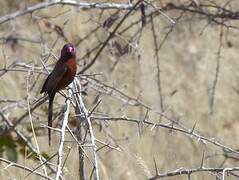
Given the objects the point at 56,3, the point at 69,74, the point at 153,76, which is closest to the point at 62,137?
the point at 69,74

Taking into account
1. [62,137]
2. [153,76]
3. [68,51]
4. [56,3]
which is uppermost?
[56,3]

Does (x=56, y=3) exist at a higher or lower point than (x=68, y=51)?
higher

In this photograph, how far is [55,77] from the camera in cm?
262

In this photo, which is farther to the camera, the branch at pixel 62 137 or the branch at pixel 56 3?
the branch at pixel 56 3

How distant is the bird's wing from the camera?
259cm

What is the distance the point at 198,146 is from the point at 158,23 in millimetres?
1024

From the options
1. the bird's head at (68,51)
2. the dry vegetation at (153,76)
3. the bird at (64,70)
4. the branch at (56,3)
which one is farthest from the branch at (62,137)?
the dry vegetation at (153,76)

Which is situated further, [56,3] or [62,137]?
[56,3]

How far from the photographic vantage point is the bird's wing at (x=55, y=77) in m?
2.59

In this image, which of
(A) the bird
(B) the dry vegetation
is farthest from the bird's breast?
(B) the dry vegetation

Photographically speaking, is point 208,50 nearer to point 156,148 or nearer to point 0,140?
point 156,148

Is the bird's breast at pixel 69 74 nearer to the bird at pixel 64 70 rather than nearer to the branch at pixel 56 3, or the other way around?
the bird at pixel 64 70

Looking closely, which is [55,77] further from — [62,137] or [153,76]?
[153,76]

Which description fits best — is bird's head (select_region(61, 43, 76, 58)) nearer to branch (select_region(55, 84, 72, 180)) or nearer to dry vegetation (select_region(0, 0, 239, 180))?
branch (select_region(55, 84, 72, 180))
